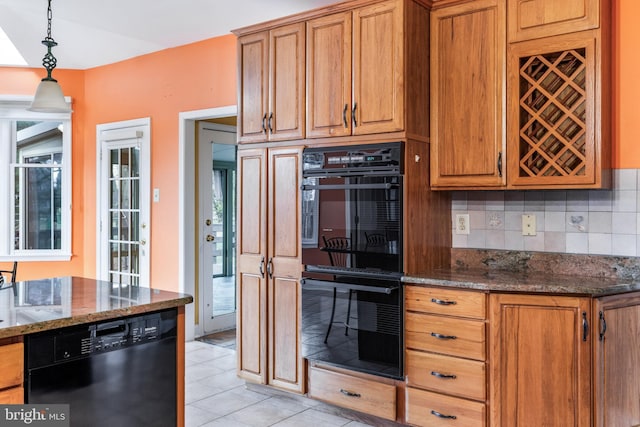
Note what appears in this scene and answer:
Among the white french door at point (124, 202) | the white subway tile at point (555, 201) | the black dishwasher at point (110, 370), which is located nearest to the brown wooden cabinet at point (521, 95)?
the white subway tile at point (555, 201)

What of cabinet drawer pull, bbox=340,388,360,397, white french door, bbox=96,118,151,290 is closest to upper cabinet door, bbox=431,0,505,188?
cabinet drawer pull, bbox=340,388,360,397

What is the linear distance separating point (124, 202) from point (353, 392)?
3196 mm

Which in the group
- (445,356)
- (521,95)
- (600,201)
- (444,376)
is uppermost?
(521,95)

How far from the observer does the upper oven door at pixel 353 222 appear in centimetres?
286

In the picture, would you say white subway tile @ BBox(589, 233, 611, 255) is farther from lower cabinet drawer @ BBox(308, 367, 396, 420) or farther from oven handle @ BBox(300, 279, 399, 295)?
lower cabinet drawer @ BBox(308, 367, 396, 420)

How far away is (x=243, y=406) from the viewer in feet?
10.8

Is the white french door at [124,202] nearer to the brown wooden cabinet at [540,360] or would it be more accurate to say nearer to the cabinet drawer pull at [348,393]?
the cabinet drawer pull at [348,393]

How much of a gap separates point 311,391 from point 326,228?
100 cm

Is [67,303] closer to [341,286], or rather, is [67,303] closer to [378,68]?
[341,286]

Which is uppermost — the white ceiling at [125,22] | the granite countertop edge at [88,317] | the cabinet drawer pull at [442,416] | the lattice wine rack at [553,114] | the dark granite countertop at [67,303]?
the white ceiling at [125,22]

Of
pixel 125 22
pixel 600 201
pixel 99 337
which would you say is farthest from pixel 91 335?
pixel 125 22

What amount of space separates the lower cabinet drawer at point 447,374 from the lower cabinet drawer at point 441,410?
0.04 metres

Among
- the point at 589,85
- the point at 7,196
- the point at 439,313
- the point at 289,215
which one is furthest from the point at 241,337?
the point at 7,196

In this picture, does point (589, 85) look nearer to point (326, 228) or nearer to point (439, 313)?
point (439, 313)
